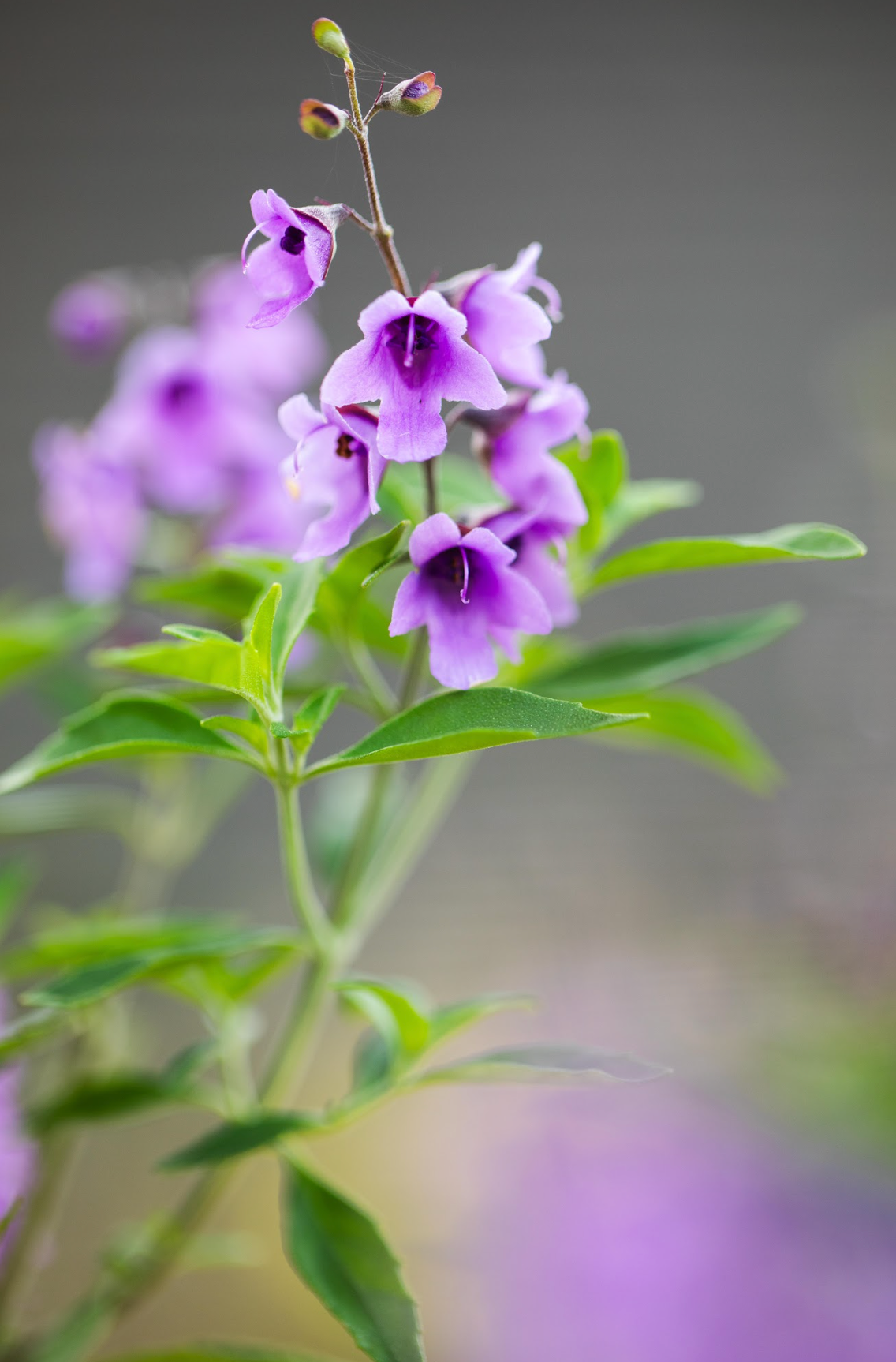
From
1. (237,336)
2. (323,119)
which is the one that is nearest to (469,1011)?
(323,119)

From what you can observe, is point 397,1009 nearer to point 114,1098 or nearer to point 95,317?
point 114,1098

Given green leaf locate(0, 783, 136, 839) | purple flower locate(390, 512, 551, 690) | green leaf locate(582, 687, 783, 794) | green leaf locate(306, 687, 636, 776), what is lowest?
green leaf locate(0, 783, 136, 839)

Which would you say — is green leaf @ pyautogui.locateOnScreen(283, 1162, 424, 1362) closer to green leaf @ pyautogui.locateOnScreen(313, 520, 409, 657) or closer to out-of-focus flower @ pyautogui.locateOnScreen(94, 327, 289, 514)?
green leaf @ pyautogui.locateOnScreen(313, 520, 409, 657)

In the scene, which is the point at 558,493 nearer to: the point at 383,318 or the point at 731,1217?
the point at 383,318

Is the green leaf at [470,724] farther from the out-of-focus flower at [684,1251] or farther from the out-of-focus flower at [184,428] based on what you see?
the out-of-focus flower at [684,1251]

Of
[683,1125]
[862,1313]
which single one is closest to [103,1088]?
[862,1313]

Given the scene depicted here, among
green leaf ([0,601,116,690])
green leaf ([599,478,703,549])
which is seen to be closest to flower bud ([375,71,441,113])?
green leaf ([599,478,703,549])
